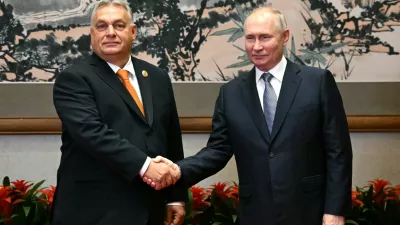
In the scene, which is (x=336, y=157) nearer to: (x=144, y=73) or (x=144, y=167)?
(x=144, y=167)

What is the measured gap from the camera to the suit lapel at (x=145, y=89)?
2484 millimetres

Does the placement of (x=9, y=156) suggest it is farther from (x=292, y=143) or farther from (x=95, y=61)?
(x=292, y=143)

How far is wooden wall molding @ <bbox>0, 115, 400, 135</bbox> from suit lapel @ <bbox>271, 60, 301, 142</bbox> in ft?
4.27

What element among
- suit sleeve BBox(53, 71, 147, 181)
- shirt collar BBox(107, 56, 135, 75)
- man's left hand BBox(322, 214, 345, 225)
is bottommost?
man's left hand BBox(322, 214, 345, 225)

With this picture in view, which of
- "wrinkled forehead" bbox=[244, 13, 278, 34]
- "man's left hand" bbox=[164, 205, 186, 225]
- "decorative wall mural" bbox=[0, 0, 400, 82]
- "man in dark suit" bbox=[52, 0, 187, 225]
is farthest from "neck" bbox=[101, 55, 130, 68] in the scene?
"decorative wall mural" bbox=[0, 0, 400, 82]

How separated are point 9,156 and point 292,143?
2130mm

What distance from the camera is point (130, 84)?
2525 mm

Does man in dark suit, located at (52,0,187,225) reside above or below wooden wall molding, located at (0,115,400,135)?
above

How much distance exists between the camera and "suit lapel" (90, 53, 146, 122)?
95.9 inches

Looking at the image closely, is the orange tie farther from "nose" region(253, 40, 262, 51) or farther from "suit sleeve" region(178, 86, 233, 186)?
"nose" region(253, 40, 262, 51)

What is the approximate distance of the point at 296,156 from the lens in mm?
2361

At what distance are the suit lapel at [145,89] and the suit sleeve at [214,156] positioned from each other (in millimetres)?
265

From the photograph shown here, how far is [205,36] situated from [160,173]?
5.06ft

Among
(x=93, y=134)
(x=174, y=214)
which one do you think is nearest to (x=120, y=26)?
(x=93, y=134)
